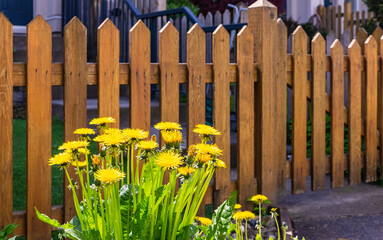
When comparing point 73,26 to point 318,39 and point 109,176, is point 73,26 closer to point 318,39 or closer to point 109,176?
point 109,176

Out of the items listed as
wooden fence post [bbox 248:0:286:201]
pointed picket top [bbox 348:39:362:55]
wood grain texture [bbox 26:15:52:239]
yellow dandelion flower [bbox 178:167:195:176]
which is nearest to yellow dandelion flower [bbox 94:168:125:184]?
yellow dandelion flower [bbox 178:167:195:176]

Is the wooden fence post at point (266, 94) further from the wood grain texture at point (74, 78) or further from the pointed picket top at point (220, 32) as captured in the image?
the wood grain texture at point (74, 78)

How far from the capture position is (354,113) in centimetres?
514

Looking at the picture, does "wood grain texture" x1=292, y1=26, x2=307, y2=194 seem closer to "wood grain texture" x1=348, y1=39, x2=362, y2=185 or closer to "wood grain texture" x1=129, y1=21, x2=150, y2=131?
"wood grain texture" x1=348, y1=39, x2=362, y2=185

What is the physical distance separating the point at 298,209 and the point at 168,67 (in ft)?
5.03

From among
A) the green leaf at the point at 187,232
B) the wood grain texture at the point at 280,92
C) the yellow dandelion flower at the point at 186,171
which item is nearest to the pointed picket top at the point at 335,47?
the wood grain texture at the point at 280,92

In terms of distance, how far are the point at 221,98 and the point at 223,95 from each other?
3 cm

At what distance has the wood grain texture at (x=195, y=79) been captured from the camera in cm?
383

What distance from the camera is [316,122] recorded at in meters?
4.79

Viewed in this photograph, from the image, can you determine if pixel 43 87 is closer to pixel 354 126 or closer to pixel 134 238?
pixel 134 238

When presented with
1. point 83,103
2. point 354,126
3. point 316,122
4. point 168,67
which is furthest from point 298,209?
point 83,103

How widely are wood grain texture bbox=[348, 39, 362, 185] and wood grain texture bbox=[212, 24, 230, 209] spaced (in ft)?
4.91

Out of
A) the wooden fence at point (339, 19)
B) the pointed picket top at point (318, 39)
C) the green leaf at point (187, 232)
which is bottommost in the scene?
the green leaf at point (187, 232)

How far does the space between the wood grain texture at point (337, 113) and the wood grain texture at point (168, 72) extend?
1705 mm
